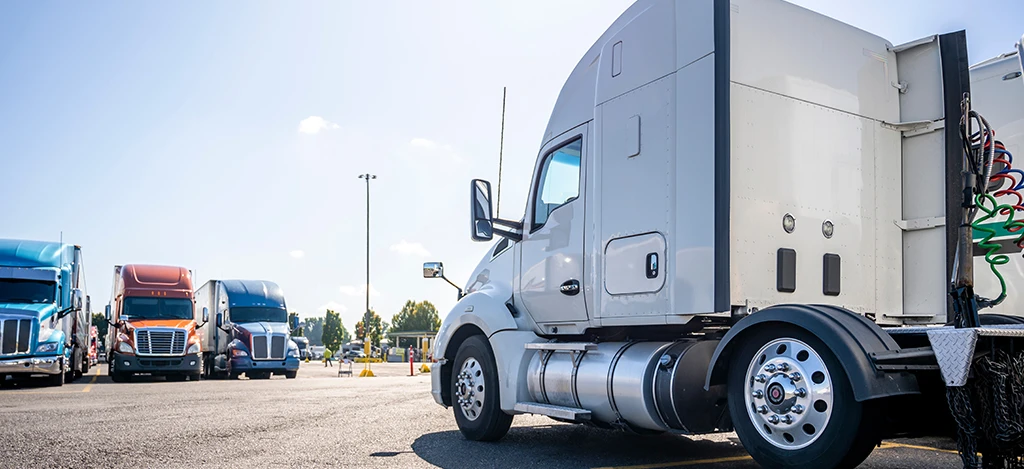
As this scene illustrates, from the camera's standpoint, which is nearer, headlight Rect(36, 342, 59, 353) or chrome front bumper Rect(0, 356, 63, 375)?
chrome front bumper Rect(0, 356, 63, 375)

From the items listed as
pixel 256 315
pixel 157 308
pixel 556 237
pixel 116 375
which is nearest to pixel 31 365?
pixel 116 375

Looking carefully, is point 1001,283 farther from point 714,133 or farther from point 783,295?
point 714,133

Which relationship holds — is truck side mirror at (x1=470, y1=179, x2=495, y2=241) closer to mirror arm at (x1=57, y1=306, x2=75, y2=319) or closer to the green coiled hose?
the green coiled hose

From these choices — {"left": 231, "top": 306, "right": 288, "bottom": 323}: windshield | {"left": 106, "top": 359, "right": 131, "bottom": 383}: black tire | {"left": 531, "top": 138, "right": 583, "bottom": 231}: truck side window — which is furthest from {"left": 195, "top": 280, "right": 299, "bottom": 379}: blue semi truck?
{"left": 531, "top": 138, "right": 583, "bottom": 231}: truck side window

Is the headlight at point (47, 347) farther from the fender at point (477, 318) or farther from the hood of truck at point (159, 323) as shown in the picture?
the fender at point (477, 318)

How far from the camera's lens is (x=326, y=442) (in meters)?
7.95

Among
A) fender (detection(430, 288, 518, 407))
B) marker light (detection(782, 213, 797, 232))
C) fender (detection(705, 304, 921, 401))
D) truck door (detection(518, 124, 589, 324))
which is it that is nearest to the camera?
fender (detection(705, 304, 921, 401))

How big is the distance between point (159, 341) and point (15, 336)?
4.86 metres

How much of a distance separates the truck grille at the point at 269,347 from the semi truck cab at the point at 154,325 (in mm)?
1643

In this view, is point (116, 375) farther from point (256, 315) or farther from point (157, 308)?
point (256, 315)

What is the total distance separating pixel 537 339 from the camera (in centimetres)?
778

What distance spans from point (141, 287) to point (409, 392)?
11.0 meters

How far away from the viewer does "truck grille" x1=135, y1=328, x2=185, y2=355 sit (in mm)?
22172

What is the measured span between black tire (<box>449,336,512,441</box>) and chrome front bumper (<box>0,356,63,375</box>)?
1333cm
